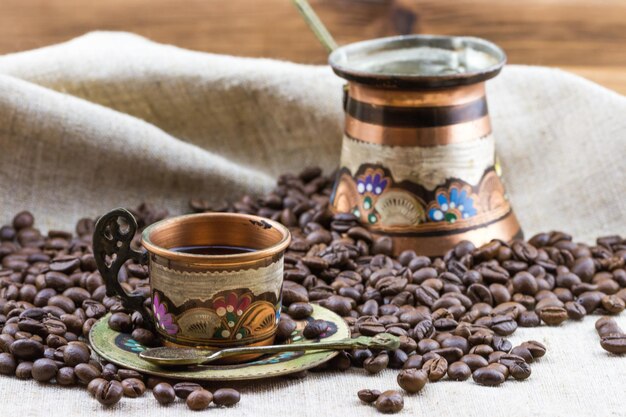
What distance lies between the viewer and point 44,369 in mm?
1643

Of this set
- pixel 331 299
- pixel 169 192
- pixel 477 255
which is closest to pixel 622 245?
pixel 477 255

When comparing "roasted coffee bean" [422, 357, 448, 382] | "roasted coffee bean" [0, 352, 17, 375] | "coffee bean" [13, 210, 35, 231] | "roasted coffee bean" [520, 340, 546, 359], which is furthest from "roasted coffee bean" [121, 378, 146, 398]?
"coffee bean" [13, 210, 35, 231]

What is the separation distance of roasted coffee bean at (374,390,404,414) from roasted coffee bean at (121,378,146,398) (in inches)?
13.8

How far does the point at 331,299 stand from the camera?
1915 millimetres

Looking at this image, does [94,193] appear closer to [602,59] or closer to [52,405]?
[52,405]

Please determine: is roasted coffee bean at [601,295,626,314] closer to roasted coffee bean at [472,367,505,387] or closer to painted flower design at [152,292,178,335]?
roasted coffee bean at [472,367,505,387]

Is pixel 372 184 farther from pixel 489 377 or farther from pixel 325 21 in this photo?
pixel 325 21

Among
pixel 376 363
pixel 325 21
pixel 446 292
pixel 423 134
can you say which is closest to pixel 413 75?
pixel 423 134

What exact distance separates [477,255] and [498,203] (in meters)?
0.19

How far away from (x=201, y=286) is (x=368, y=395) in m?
0.30

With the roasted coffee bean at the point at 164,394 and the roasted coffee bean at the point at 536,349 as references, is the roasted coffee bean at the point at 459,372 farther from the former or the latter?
the roasted coffee bean at the point at 164,394

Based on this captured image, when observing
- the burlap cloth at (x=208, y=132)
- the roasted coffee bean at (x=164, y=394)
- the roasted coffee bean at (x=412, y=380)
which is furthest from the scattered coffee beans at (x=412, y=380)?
the burlap cloth at (x=208, y=132)

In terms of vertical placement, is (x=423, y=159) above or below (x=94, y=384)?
above

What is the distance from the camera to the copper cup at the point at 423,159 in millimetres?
2156
